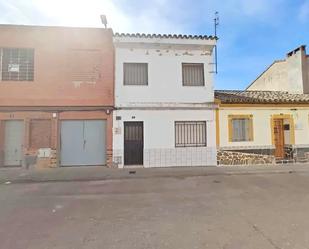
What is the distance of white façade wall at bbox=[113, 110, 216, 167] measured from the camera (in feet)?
41.1

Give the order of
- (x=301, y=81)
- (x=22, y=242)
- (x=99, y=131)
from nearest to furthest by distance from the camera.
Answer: (x=22, y=242) < (x=99, y=131) < (x=301, y=81)

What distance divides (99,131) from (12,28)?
6.65 metres

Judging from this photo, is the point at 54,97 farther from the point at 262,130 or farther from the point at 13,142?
the point at 262,130

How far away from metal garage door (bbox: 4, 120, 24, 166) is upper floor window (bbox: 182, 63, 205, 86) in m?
8.48

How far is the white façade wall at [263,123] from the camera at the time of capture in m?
13.2

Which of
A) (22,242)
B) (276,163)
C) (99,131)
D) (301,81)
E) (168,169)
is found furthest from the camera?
(301,81)

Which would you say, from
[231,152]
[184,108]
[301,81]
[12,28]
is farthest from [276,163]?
[12,28]

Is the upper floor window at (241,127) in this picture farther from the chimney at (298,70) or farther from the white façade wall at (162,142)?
the chimney at (298,70)

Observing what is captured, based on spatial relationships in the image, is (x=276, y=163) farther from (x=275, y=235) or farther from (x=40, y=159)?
(x=40, y=159)

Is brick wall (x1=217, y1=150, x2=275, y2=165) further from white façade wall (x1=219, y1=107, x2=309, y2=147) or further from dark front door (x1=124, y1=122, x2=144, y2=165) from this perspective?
dark front door (x1=124, y1=122, x2=144, y2=165)

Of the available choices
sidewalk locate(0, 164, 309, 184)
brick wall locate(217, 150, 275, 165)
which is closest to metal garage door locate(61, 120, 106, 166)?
sidewalk locate(0, 164, 309, 184)

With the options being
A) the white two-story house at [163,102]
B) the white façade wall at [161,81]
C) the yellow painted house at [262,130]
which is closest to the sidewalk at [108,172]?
the white two-story house at [163,102]

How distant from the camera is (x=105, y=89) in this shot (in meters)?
12.7

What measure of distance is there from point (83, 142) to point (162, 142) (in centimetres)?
391
